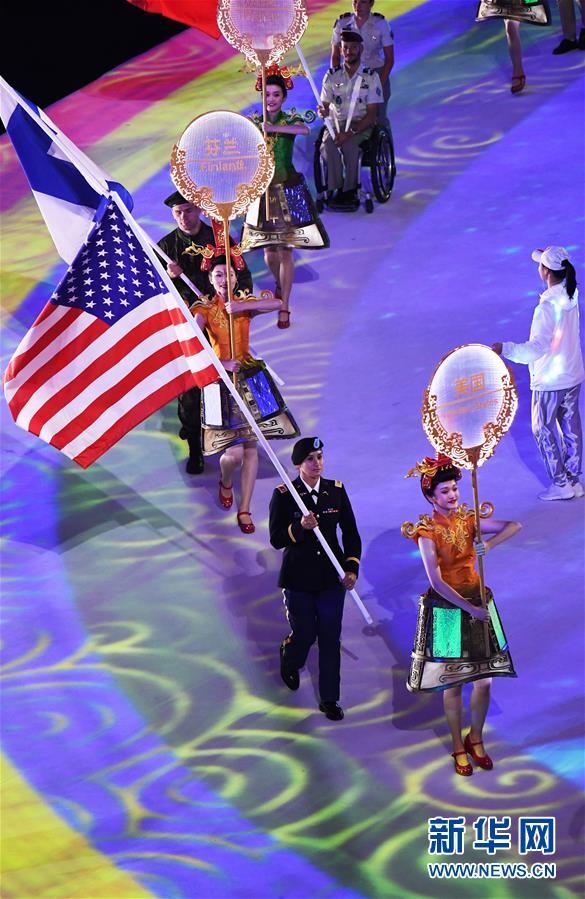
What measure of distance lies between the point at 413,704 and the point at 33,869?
2068 millimetres

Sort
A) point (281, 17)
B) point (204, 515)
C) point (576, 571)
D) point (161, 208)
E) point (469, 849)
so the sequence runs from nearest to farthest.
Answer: point (469, 849) < point (576, 571) < point (204, 515) < point (281, 17) < point (161, 208)

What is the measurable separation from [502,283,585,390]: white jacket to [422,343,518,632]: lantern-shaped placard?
141cm

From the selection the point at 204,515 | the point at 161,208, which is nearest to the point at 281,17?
the point at 161,208

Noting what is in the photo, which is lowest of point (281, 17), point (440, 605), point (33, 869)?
point (33, 869)

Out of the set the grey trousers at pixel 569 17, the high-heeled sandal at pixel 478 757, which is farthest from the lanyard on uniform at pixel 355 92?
the high-heeled sandal at pixel 478 757

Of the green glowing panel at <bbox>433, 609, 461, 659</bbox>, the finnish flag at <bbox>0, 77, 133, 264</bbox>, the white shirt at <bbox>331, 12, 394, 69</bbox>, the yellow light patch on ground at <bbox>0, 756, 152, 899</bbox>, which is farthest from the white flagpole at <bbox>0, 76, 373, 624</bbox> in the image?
the white shirt at <bbox>331, 12, 394, 69</bbox>

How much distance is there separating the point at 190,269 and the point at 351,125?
2.35 meters

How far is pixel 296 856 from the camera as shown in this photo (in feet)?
28.8

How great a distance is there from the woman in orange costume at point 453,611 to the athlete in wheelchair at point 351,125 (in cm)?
463

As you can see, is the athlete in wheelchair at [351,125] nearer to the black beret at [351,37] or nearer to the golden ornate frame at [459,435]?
the black beret at [351,37]

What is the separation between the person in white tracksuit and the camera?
10.3 metres

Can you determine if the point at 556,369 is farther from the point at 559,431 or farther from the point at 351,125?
the point at 351,125

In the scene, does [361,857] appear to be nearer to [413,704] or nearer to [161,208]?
[413,704]

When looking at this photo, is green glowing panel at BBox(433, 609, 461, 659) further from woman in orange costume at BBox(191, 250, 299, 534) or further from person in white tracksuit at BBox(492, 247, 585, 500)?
woman in orange costume at BBox(191, 250, 299, 534)
